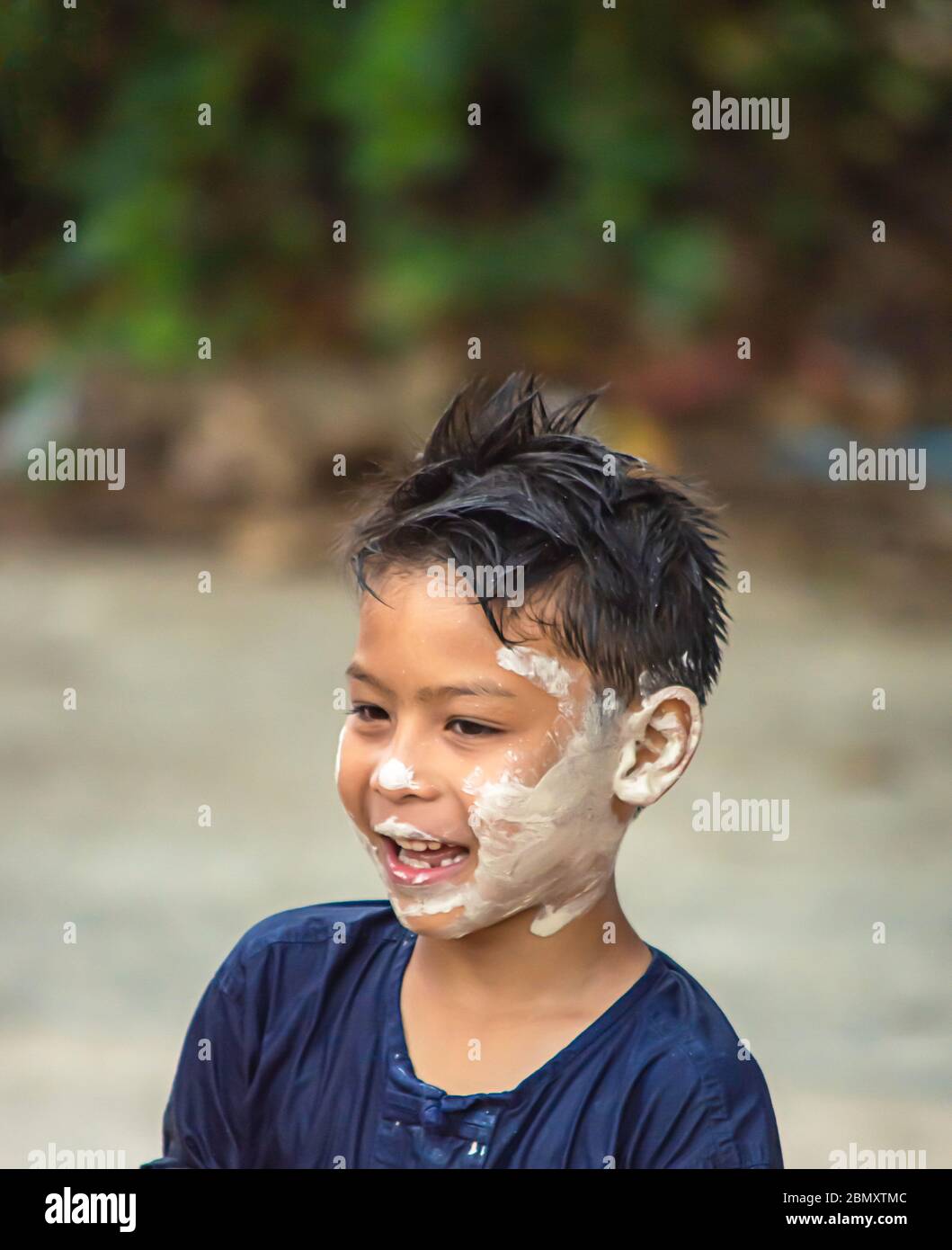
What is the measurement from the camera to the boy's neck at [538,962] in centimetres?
166

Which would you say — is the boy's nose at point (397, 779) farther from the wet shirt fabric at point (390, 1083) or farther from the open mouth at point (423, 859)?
the wet shirt fabric at point (390, 1083)

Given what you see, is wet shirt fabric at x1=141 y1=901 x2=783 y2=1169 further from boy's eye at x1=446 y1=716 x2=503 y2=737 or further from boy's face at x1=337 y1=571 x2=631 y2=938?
boy's eye at x1=446 y1=716 x2=503 y2=737

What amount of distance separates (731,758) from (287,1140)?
332cm

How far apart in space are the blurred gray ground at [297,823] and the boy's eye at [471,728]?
171cm

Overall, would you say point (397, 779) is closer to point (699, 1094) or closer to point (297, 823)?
point (699, 1094)

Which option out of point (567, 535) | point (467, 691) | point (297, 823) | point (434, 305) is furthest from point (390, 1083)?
point (434, 305)

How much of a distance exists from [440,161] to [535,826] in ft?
18.1

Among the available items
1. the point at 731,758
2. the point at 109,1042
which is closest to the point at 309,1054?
the point at 109,1042

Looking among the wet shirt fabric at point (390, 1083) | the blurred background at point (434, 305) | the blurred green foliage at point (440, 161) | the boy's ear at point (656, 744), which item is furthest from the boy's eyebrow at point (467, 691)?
Result: the blurred green foliage at point (440, 161)

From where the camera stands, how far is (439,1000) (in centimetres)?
170

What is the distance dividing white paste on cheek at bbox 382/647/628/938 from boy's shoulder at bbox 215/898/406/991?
191mm

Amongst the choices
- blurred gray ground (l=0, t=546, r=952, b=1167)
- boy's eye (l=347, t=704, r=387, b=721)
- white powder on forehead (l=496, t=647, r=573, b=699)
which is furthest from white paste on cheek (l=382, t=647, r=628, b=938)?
blurred gray ground (l=0, t=546, r=952, b=1167)

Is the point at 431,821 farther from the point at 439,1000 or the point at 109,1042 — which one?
the point at 109,1042

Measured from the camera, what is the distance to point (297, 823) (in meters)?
4.50
